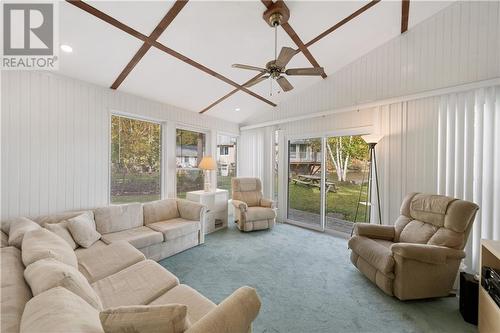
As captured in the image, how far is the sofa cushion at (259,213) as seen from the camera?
13.8ft

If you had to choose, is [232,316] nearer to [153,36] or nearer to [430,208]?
[430,208]

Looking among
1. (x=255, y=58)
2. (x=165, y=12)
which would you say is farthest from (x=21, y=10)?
(x=255, y=58)

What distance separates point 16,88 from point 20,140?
0.62 m

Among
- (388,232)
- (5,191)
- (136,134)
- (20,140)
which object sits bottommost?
(388,232)

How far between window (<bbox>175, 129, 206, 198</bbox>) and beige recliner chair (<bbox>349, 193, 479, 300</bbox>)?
141 inches

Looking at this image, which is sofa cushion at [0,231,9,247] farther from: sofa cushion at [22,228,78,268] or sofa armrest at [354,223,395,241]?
sofa armrest at [354,223,395,241]

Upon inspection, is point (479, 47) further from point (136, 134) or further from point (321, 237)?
point (136, 134)

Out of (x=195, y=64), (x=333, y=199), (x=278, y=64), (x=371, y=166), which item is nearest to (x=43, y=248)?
(x=278, y=64)

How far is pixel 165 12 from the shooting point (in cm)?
220

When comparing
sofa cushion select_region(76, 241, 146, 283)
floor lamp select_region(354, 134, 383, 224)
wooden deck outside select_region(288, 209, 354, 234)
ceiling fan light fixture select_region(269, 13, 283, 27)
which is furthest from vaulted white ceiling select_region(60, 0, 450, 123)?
wooden deck outside select_region(288, 209, 354, 234)

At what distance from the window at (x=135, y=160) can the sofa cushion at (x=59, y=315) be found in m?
2.90

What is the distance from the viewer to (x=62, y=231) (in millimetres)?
2324

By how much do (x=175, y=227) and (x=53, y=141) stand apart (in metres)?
1.99

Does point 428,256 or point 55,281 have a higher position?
point 55,281
